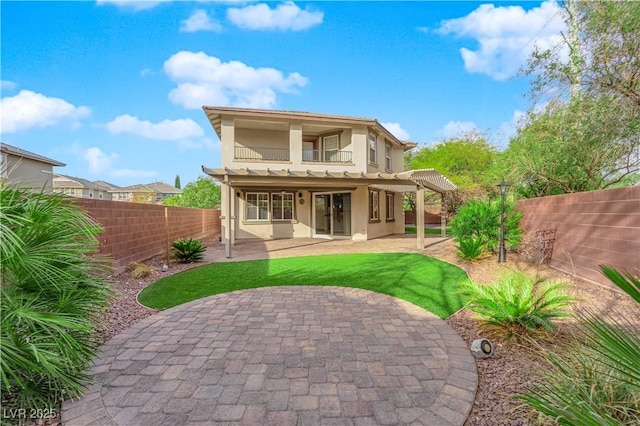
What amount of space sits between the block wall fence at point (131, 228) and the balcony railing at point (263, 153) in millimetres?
4446

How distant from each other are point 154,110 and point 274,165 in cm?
811

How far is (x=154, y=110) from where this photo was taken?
54.2 ft

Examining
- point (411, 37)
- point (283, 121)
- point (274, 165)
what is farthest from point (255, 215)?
point (411, 37)

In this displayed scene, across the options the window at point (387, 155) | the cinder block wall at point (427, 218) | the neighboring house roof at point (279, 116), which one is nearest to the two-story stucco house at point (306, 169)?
the neighboring house roof at point (279, 116)

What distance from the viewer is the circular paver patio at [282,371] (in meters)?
2.46

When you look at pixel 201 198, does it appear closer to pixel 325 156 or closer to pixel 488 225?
pixel 325 156

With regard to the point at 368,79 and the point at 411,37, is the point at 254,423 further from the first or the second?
the point at 368,79

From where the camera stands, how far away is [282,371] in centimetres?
309

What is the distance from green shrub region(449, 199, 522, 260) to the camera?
350 inches

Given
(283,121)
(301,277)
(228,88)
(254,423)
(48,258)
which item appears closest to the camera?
(254,423)

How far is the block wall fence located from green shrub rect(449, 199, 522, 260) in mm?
9327

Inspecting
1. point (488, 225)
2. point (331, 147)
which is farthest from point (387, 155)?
point (488, 225)

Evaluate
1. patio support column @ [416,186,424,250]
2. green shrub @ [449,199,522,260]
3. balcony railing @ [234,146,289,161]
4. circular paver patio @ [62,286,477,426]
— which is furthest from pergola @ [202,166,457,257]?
circular paver patio @ [62,286,477,426]

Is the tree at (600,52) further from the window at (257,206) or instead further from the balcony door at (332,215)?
the window at (257,206)
